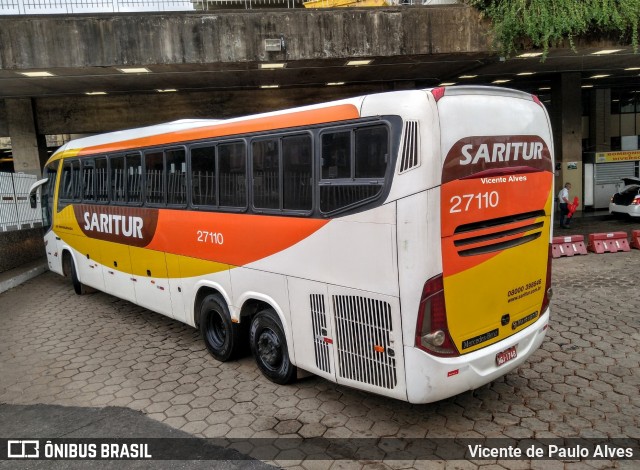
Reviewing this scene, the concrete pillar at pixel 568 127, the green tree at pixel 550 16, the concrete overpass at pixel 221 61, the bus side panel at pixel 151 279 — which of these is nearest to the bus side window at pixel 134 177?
the bus side panel at pixel 151 279

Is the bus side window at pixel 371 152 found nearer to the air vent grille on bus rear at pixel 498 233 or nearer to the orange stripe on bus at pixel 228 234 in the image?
the orange stripe on bus at pixel 228 234

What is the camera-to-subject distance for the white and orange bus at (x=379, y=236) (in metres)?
4.04

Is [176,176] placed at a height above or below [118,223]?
above

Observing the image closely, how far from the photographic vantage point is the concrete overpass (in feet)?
36.2

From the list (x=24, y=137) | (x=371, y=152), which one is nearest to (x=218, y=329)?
(x=371, y=152)

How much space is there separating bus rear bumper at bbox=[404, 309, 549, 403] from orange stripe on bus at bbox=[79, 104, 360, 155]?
2.34 m

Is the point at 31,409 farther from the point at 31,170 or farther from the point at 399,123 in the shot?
the point at 31,170

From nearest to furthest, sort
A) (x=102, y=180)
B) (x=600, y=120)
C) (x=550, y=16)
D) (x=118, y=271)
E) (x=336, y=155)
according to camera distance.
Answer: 1. (x=336, y=155)
2. (x=118, y=271)
3. (x=102, y=180)
4. (x=550, y=16)
5. (x=600, y=120)

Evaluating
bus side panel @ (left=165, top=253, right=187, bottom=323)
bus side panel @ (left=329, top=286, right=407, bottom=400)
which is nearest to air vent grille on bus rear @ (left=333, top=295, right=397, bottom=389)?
bus side panel @ (left=329, top=286, right=407, bottom=400)

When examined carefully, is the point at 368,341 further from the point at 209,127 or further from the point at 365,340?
the point at 209,127

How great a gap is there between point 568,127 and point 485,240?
56.0 feet

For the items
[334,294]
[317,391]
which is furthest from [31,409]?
[334,294]

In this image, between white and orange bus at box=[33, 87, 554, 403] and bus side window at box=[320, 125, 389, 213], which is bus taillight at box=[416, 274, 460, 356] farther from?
bus side window at box=[320, 125, 389, 213]

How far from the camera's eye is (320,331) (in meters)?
4.87
